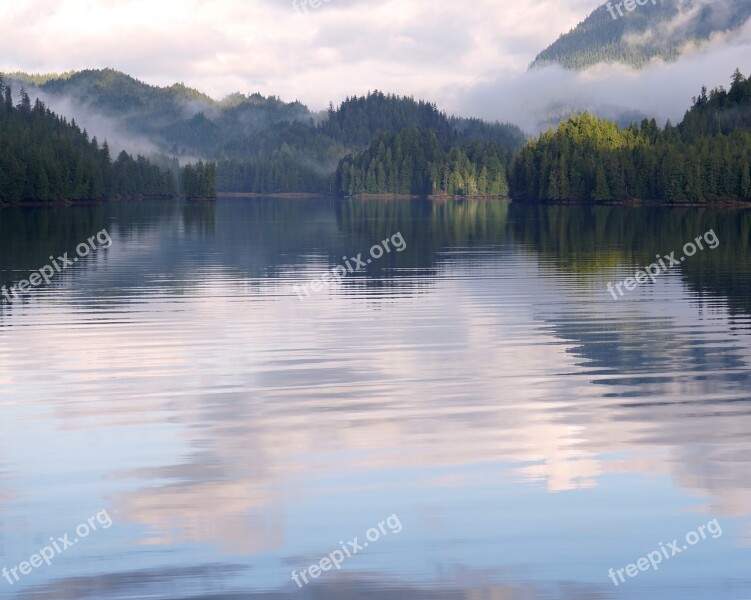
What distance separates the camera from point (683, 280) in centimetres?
4762

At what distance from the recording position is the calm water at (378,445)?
12.9m

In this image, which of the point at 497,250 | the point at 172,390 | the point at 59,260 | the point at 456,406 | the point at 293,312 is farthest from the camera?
the point at 497,250

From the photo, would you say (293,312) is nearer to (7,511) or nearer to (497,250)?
(7,511)

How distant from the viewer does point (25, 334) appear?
102 feet

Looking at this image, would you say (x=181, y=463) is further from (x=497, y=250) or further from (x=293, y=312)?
(x=497, y=250)

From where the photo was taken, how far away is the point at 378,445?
59.6ft

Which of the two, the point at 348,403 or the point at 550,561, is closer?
the point at 550,561

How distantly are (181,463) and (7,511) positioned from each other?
297 cm

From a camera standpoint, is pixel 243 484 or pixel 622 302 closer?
pixel 243 484

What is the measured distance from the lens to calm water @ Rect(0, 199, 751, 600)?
1285 cm

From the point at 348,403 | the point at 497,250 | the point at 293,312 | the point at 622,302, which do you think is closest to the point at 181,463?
the point at 348,403

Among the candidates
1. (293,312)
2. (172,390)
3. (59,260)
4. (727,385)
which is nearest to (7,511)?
(172,390)

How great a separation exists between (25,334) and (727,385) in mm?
18249

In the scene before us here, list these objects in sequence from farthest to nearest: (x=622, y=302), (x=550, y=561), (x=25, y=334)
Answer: (x=622, y=302) → (x=25, y=334) → (x=550, y=561)
